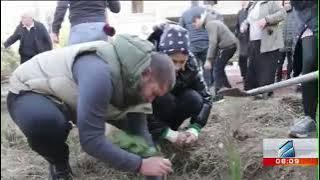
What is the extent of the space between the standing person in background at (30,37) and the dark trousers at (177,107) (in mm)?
3348

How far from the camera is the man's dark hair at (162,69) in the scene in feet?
6.98

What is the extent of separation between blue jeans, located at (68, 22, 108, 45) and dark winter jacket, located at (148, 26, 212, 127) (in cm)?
79

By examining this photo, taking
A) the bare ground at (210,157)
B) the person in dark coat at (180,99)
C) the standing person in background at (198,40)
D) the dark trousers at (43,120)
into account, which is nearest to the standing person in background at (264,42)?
the bare ground at (210,157)

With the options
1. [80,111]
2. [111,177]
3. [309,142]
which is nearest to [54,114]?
[80,111]

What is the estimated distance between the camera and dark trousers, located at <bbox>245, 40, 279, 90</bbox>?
152 inches

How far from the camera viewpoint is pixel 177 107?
10.3 feet

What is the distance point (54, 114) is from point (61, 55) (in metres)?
0.25

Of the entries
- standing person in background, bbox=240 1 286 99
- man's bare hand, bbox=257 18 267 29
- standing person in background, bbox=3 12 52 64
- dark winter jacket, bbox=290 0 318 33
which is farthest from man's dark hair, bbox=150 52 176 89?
standing person in background, bbox=3 12 52 64

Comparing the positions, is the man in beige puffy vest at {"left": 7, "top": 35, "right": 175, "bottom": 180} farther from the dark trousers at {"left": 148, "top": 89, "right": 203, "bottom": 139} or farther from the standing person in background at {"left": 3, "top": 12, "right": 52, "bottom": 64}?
the standing person in background at {"left": 3, "top": 12, "right": 52, "bottom": 64}

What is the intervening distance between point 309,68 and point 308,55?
7 cm

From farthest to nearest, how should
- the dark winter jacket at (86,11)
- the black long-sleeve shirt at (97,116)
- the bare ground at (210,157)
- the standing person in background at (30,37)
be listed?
the standing person in background at (30,37)
the dark winter jacket at (86,11)
the bare ground at (210,157)
the black long-sleeve shirt at (97,116)

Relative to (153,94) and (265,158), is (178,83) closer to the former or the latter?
(265,158)

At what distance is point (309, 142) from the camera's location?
9.08ft

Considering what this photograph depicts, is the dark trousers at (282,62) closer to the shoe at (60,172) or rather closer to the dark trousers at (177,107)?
the dark trousers at (177,107)
